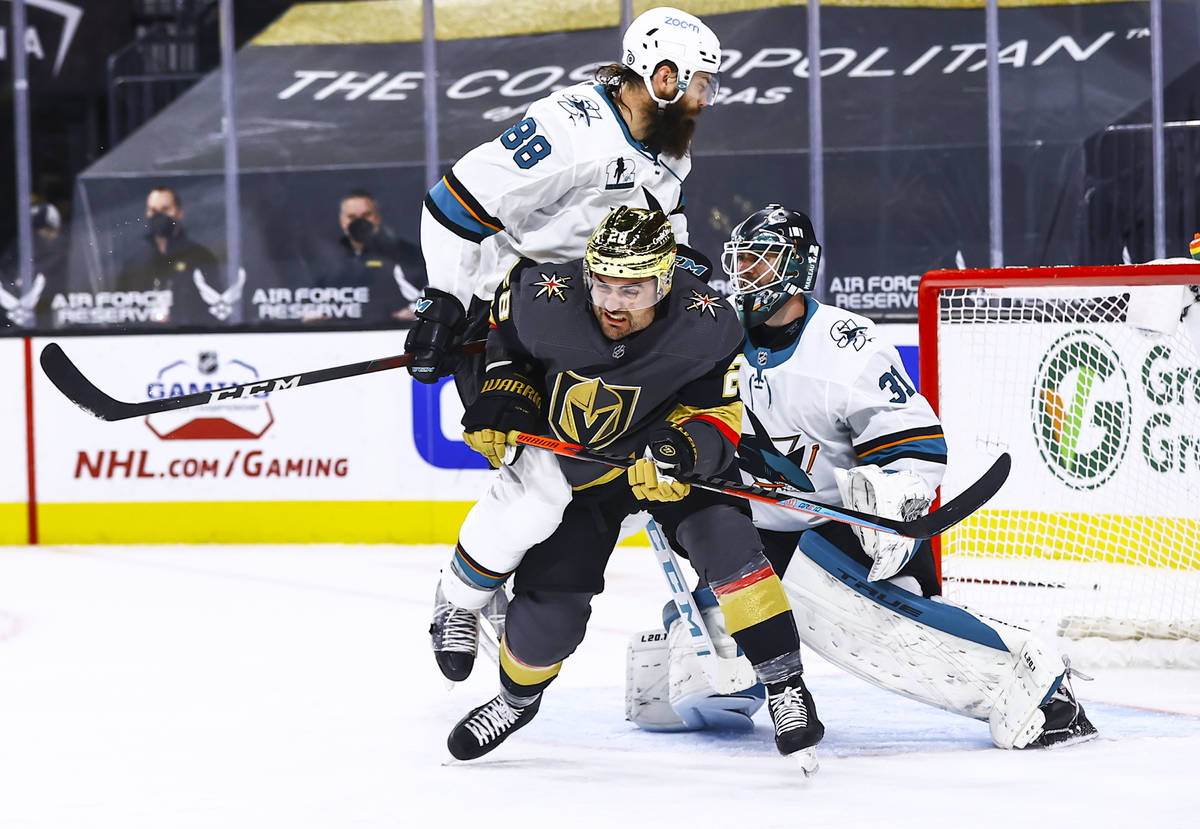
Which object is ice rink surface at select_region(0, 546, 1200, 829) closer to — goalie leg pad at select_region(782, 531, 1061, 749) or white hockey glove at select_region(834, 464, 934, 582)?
goalie leg pad at select_region(782, 531, 1061, 749)

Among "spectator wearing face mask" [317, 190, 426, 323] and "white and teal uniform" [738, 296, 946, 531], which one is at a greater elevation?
"spectator wearing face mask" [317, 190, 426, 323]

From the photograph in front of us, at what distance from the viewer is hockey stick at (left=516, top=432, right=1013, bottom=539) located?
7.38 feet

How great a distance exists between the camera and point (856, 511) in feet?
7.84

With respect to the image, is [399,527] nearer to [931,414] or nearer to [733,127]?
[733,127]

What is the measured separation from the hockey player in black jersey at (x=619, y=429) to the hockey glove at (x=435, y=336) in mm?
141

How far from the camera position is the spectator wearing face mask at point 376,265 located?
224 inches

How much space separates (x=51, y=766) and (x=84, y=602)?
1848 mm

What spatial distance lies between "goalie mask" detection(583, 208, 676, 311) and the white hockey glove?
18.4 inches

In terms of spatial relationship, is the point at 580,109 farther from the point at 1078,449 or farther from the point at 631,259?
the point at 1078,449

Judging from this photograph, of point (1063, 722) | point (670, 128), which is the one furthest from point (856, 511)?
point (670, 128)

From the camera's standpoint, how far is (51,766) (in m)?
2.41

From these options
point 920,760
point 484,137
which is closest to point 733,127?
point 484,137

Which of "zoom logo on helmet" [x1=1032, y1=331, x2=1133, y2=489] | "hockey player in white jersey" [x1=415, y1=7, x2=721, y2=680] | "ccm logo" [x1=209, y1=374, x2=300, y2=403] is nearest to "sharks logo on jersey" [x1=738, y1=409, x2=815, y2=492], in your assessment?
"hockey player in white jersey" [x1=415, y1=7, x2=721, y2=680]

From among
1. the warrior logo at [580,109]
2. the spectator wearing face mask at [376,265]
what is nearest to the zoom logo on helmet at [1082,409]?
the warrior logo at [580,109]
